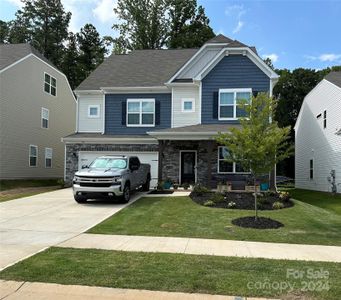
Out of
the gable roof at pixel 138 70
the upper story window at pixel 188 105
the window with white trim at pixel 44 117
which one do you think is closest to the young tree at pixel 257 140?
the upper story window at pixel 188 105

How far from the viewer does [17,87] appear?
2561cm

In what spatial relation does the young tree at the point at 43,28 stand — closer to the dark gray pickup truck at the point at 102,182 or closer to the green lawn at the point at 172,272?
the dark gray pickup truck at the point at 102,182

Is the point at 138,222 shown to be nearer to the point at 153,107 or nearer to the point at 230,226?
the point at 230,226

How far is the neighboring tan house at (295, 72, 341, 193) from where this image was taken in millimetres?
23203

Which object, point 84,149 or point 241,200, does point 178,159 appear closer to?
point 84,149

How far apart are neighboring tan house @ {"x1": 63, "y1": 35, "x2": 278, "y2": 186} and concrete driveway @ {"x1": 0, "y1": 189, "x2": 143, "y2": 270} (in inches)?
208

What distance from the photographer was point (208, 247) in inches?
338

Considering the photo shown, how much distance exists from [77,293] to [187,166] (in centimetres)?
1691

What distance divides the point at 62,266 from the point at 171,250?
235 centimetres

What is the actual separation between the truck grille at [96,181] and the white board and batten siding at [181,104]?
9068 mm

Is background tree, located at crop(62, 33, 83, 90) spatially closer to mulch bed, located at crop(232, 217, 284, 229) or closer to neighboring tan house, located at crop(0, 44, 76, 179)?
neighboring tan house, located at crop(0, 44, 76, 179)

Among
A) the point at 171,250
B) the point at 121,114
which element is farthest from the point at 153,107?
the point at 171,250

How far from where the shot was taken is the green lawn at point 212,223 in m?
9.98

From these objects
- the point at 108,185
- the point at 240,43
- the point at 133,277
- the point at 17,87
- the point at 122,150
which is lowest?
the point at 133,277
